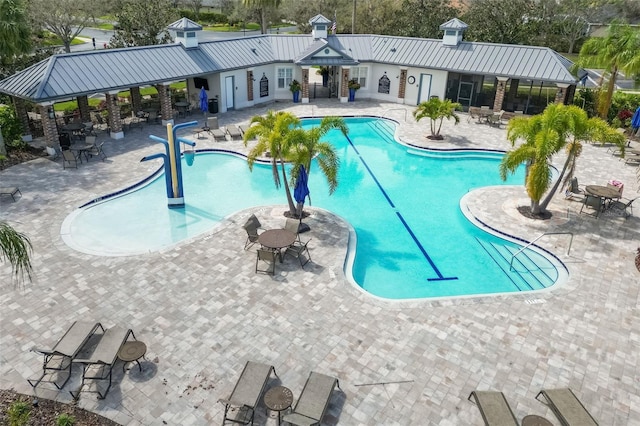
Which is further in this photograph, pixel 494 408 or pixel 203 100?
pixel 203 100

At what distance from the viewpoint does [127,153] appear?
25.8m

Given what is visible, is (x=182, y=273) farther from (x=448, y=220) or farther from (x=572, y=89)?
(x=572, y=89)

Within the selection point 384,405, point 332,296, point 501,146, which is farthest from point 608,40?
point 384,405

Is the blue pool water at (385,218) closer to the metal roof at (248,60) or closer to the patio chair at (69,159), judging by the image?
the patio chair at (69,159)

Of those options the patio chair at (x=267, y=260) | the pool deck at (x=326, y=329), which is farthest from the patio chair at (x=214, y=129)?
the patio chair at (x=267, y=260)

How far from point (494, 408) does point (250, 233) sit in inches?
381

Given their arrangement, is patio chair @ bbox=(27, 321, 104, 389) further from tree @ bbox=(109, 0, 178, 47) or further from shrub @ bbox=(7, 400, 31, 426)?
tree @ bbox=(109, 0, 178, 47)

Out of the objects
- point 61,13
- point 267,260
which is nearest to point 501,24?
point 267,260

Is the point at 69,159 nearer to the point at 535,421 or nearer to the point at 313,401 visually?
the point at 313,401

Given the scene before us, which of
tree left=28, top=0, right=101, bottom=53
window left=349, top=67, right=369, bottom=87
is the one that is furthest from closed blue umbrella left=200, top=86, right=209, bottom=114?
tree left=28, top=0, right=101, bottom=53

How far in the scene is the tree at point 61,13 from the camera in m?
41.6

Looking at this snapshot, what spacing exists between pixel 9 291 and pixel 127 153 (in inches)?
511

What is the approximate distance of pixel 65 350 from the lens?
447 inches

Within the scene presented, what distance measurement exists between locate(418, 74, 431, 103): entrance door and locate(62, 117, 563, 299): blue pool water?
947 centimetres
